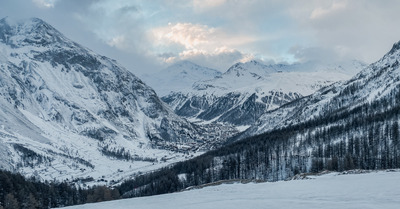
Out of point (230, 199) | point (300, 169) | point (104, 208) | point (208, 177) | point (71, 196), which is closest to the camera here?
point (230, 199)

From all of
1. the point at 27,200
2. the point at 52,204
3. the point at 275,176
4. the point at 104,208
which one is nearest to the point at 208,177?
the point at 275,176

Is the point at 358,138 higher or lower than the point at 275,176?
higher

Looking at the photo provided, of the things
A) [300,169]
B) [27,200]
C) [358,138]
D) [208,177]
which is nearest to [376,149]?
[358,138]

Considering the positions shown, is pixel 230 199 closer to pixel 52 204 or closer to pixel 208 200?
pixel 208 200

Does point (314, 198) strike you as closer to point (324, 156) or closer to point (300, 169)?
point (300, 169)

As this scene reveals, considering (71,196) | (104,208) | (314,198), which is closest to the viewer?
(314,198)

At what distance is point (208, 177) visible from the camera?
184125 millimetres

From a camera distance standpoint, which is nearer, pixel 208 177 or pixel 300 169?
pixel 300 169

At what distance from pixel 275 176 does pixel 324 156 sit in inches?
1117

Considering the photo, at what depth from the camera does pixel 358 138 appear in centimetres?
19150

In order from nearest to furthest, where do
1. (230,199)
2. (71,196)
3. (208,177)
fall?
1. (230,199)
2. (71,196)
3. (208,177)

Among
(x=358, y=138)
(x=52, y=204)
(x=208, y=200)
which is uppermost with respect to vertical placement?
(x=358, y=138)

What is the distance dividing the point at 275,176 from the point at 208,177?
100 feet

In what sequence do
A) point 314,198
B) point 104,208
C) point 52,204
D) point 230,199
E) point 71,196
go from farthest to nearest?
1. point 71,196
2. point 52,204
3. point 104,208
4. point 230,199
5. point 314,198
